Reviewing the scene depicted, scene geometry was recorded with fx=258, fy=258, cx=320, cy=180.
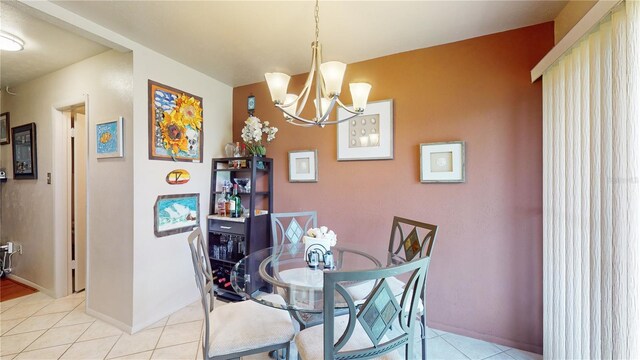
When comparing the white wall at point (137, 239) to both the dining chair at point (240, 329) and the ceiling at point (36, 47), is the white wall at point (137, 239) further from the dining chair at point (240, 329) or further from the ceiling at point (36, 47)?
the dining chair at point (240, 329)

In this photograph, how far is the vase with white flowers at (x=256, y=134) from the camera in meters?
2.83

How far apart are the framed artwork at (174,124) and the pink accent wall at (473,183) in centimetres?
155

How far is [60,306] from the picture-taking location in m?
2.61

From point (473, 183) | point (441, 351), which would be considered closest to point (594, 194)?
point (473, 183)

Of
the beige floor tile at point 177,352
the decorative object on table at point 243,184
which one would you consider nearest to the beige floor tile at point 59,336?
the beige floor tile at point 177,352

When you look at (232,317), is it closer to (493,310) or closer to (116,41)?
(493,310)

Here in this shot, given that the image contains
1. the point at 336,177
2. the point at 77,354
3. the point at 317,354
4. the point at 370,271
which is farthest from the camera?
the point at 336,177

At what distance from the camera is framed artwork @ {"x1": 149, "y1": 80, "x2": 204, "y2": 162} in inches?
91.4

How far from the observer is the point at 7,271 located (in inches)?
131

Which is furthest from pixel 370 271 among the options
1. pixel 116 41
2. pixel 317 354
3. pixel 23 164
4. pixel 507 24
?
pixel 23 164

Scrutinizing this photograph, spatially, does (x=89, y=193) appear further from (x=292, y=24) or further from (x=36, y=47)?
(x=292, y=24)

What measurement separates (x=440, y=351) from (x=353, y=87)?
2028mm

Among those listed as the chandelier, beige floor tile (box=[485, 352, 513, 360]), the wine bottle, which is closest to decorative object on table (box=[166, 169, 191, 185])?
the wine bottle

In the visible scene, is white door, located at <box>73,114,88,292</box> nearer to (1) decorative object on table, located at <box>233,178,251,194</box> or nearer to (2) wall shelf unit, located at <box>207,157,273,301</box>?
(2) wall shelf unit, located at <box>207,157,273,301</box>
